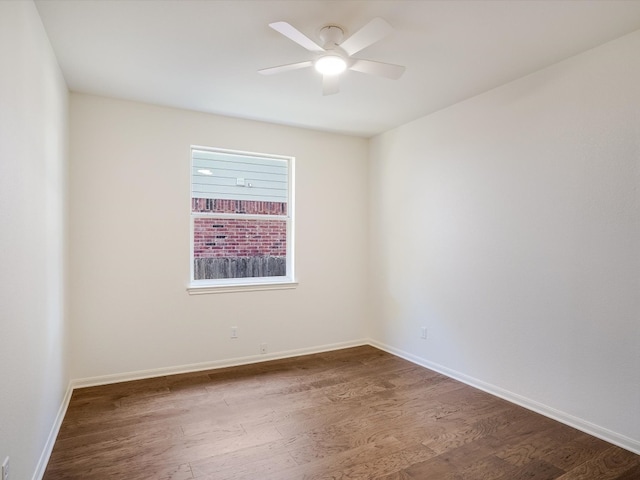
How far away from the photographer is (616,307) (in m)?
2.41

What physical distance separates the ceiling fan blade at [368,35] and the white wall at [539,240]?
5.24ft

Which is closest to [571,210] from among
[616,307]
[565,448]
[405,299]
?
[616,307]

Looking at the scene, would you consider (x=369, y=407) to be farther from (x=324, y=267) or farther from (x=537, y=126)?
(x=537, y=126)

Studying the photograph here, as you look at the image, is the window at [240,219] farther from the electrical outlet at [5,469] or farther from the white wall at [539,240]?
the electrical outlet at [5,469]

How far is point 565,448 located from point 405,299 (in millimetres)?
2051

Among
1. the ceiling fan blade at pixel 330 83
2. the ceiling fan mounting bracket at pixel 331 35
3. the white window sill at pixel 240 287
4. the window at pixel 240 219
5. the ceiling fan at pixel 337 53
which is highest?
the ceiling fan mounting bracket at pixel 331 35

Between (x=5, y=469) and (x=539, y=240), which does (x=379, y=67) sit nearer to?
(x=539, y=240)

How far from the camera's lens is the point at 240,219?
4129 mm

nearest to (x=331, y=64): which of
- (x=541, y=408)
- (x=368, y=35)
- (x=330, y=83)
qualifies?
(x=330, y=83)

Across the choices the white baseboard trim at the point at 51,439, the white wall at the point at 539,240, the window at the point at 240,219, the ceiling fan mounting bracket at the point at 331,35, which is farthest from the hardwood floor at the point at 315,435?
the ceiling fan mounting bracket at the point at 331,35

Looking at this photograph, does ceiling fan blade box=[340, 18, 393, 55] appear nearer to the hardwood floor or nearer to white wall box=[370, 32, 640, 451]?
white wall box=[370, 32, 640, 451]

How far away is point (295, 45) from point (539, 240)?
2302 mm

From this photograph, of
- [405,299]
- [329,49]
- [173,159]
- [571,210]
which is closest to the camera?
[329,49]

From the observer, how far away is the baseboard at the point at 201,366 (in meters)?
3.35
